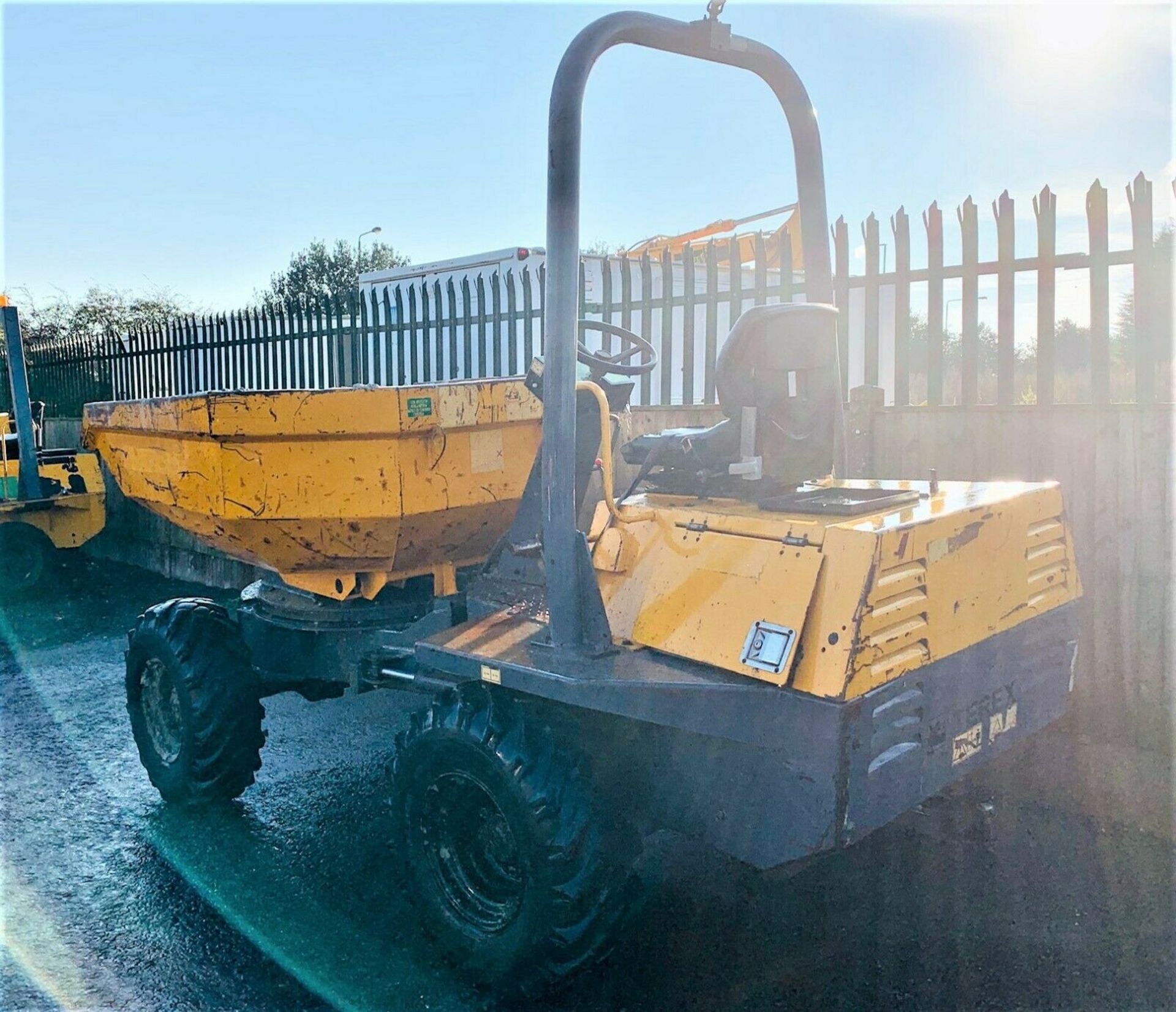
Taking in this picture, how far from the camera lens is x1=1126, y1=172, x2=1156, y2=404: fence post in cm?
511

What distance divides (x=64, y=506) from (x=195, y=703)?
655cm

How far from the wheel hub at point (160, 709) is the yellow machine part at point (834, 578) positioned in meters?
2.46

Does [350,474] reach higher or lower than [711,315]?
lower

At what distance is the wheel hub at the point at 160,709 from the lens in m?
4.56

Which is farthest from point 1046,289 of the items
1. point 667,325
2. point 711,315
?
point 667,325

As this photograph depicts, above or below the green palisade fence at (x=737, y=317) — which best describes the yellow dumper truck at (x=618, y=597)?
below

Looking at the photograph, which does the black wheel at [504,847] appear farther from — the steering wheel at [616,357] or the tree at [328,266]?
the tree at [328,266]

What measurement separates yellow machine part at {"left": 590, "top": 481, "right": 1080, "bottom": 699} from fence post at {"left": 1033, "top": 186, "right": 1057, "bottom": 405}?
2.31 m

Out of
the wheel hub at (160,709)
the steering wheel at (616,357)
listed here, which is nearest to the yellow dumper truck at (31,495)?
the wheel hub at (160,709)

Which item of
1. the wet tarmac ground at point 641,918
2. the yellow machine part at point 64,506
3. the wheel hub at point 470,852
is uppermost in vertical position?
the yellow machine part at point 64,506

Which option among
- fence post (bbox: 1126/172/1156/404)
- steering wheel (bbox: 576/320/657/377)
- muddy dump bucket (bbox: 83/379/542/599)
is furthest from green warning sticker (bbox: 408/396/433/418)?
fence post (bbox: 1126/172/1156/404)

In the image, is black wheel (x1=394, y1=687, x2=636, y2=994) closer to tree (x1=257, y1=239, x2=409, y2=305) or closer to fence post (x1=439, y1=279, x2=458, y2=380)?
fence post (x1=439, y1=279, x2=458, y2=380)

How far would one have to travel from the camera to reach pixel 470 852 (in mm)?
3246

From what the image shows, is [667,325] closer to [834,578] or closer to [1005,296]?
[1005,296]
